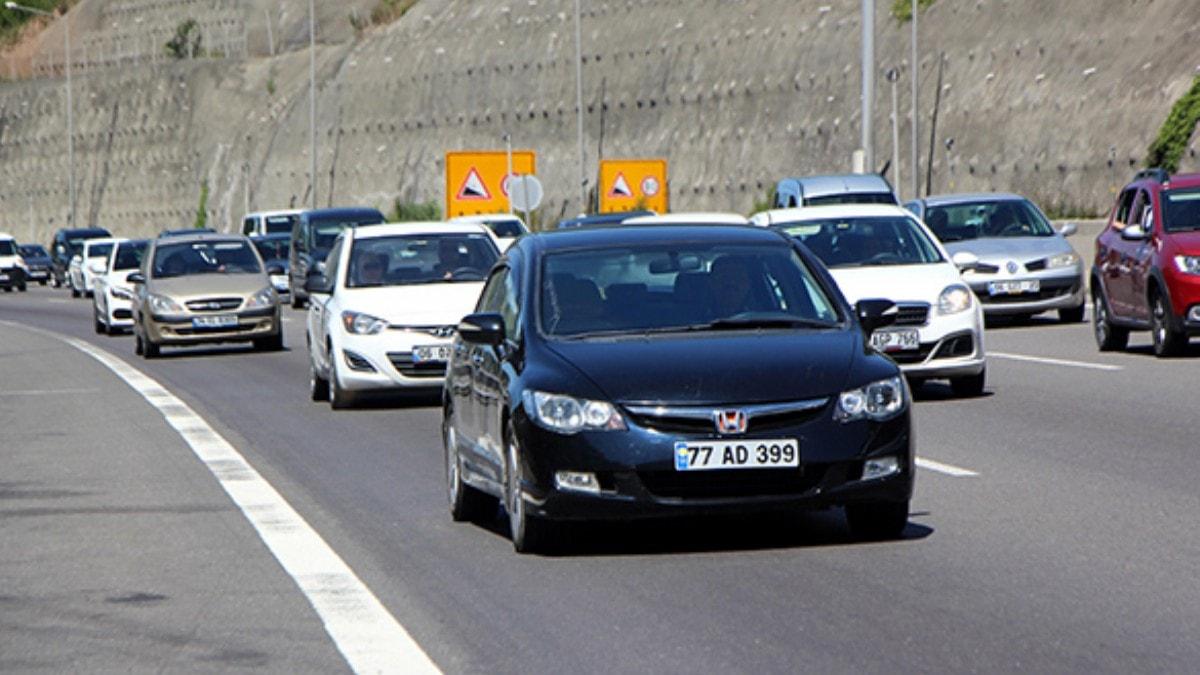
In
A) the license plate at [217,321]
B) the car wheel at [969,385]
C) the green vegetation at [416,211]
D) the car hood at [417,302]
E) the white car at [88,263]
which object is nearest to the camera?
the car wheel at [969,385]

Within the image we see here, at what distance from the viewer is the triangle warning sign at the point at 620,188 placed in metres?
59.2

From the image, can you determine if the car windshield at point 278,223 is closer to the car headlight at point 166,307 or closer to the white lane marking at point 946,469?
the car headlight at point 166,307

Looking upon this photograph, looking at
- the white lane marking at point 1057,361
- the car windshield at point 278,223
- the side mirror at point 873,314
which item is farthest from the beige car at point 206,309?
the car windshield at point 278,223

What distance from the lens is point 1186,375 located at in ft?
70.0

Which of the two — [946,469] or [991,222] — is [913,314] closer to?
[946,469]

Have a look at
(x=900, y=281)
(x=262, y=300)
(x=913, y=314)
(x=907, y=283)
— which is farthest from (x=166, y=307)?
(x=913, y=314)

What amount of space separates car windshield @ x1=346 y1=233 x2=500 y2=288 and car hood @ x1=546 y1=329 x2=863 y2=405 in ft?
39.5

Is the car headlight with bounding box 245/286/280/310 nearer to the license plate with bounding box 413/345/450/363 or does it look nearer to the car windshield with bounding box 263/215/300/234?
the license plate with bounding box 413/345/450/363

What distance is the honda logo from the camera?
10258 millimetres

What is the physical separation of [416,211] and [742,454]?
282ft

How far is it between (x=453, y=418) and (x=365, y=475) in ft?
9.21

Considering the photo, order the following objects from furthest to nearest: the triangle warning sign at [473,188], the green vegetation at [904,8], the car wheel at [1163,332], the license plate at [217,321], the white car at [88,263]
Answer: the green vegetation at [904,8] → the white car at [88,263] → the triangle warning sign at [473,188] → the license plate at [217,321] → the car wheel at [1163,332]

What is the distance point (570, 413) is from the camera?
34.3ft

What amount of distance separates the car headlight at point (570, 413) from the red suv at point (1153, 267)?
1358 centimetres
